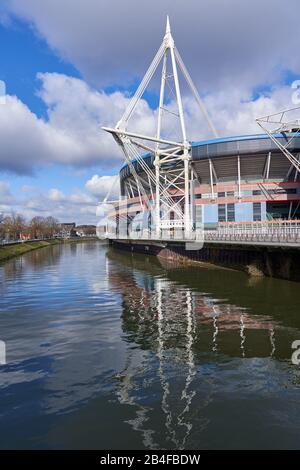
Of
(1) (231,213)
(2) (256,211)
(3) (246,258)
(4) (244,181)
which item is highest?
(4) (244,181)

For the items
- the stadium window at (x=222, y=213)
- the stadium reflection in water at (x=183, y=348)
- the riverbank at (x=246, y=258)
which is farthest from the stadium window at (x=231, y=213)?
the stadium reflection in water at (x=183, y=348)

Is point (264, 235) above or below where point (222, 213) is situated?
below

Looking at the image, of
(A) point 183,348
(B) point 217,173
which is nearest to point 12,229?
(B) point 217,173

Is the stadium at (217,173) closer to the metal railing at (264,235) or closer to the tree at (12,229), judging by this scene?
the metal railing at (264,235)

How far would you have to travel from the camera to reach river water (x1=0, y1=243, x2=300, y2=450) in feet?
26.5

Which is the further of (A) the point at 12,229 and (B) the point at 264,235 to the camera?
(A) the point at 12,229

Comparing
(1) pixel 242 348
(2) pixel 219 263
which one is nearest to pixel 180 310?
(1) pixel 242 348

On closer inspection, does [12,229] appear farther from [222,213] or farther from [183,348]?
[183,348]

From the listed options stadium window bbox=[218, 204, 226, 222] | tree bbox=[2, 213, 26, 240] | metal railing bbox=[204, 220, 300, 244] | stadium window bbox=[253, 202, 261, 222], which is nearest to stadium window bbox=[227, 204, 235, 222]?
stadium window bbox=[218, 204, 226, 222]

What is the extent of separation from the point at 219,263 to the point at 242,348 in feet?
87.9

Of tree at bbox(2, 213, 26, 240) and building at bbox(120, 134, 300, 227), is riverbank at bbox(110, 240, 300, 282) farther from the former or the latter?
tree at bbox(2, 213, 26, 240)

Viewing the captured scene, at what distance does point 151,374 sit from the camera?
1138 cm

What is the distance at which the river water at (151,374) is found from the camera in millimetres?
8078
